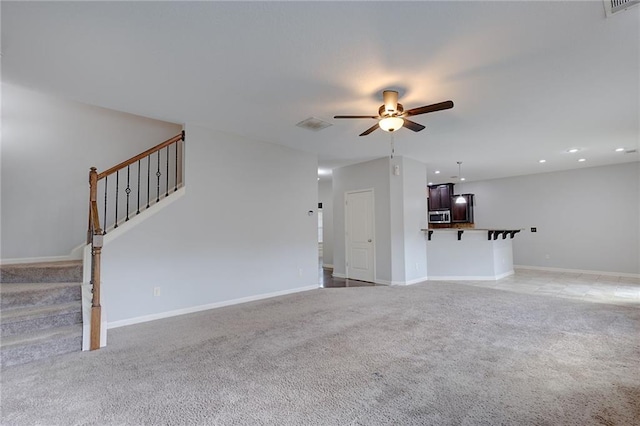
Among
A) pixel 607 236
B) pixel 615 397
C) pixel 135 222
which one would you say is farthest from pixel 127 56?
pixel 607 236

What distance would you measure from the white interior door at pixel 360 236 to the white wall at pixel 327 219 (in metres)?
2.08

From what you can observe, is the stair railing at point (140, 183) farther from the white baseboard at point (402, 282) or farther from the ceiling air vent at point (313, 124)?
the white baseboard at point (402, 282)

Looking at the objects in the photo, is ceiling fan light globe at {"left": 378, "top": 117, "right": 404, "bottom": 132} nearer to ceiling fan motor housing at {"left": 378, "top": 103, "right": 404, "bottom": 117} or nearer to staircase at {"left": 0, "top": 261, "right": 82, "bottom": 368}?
A: ceiling fan motor housing at {"left": 378, "top": 103, "right": 404, "bottom": 117}

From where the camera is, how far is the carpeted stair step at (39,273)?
3.29 m

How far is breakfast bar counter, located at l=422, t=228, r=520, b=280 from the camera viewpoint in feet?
21.2

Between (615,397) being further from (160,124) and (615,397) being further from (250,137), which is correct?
(160,124)

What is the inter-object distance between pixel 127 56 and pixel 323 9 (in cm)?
173

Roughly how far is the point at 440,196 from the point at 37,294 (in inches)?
374

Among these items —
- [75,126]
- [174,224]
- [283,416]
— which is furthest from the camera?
[75,126]

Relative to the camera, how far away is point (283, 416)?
1.80 metres

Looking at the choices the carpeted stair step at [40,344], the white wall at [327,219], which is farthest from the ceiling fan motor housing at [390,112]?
the white wall at [327,219]

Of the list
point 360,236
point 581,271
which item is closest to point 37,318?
point 360,236

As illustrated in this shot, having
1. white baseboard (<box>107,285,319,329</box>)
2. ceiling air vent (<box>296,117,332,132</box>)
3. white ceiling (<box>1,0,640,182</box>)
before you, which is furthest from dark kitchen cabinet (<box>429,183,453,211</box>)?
ceiling air vent (<box>296,117,332,132</box>)

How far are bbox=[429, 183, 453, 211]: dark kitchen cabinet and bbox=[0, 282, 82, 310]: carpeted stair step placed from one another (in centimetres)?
910
